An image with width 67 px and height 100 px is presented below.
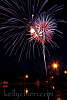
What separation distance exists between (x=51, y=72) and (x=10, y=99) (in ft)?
144

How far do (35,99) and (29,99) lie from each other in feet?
1.91

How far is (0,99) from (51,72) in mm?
44071

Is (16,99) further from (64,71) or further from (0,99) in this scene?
(64,71)

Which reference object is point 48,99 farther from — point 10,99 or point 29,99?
point 10,99

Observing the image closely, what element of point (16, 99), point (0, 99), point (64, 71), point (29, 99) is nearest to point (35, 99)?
point (29, 99)

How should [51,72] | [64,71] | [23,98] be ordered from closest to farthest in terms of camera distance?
[23,98] → [51,72] → [64,71]

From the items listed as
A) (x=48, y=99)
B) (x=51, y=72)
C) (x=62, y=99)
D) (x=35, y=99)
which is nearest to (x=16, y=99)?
(x=35, y=99)

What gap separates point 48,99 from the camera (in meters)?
15.1

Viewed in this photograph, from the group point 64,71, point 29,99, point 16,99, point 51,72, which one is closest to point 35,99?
point 29,99

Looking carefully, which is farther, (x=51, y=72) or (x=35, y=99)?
(x=51, y=72)

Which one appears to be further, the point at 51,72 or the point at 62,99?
the point at 51,72

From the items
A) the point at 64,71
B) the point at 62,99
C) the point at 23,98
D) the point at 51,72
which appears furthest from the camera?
the point at 64,71

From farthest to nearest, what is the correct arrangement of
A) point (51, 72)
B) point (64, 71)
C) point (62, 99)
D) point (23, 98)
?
point (64, 71), point (51, 72), point (23, 98), point (62, 99)

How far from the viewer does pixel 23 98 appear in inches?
634
